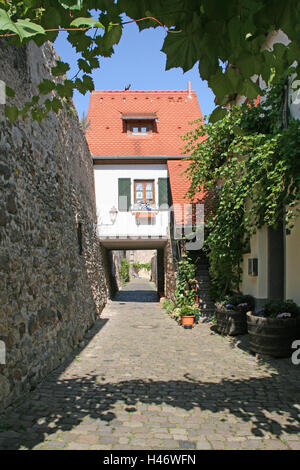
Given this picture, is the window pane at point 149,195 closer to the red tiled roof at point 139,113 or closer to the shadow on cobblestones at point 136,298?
the red tiled roof at point 139,113

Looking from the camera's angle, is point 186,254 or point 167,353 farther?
point 186,254

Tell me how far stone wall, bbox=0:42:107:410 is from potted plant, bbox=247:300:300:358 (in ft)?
11.1

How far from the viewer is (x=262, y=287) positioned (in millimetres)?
8102

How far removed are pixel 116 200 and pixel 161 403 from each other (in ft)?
32.6

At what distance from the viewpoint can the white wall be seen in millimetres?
13734

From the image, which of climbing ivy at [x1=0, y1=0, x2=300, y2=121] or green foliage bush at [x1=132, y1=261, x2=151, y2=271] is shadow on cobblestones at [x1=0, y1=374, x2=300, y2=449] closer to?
climbing ivy at [x1=0, y1=0, x2=300, y2=121]

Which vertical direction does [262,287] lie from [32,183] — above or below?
below

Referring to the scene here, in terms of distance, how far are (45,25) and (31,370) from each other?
4.12m

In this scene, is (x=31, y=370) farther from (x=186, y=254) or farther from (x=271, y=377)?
(x=186, y=254)

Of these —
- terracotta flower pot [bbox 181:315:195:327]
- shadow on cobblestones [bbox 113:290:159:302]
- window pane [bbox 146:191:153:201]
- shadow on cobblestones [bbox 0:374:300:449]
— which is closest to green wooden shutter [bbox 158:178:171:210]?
window pane [bbox 146:191:153:201]

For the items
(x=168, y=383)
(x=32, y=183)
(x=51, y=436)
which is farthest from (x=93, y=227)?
(x=51, y=436)

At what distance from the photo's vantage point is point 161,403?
4512mm

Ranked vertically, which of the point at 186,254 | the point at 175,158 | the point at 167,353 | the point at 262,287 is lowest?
the point at 167,353

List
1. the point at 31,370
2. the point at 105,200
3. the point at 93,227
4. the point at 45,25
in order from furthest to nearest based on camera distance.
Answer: the point at 105,200
the point at 93,227
the point at 31,370
the point at 45,25
